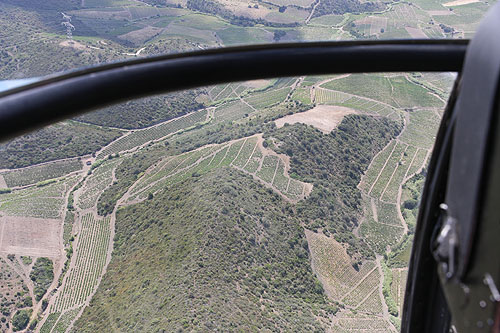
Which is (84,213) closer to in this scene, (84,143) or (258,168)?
(84,143)

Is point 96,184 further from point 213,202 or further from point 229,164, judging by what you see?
point 213,202

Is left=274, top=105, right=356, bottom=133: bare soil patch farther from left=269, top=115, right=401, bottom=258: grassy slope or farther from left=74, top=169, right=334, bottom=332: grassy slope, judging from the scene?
left=74, top=169, right=334, bottom=332: grassy slope

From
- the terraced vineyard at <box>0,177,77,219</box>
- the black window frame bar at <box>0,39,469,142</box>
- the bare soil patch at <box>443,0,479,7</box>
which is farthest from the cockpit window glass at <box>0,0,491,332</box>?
the black window frame bar at <box>0,39,469,142</box>

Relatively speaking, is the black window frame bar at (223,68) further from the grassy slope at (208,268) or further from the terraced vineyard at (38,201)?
the terraced vineyard at (38,201)

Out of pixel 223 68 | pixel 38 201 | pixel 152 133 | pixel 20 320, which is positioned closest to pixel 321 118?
pixel 152 133

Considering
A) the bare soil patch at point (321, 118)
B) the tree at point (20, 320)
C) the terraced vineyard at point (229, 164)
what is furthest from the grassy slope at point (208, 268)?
the bare soil patch at point (321, 118)
